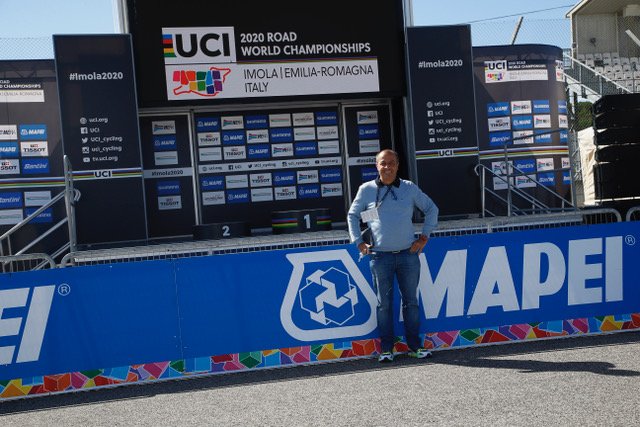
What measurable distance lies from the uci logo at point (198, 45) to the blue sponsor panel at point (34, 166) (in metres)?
2.49

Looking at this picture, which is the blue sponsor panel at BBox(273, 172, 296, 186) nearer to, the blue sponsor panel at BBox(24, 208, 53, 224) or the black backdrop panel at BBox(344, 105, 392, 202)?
the black backdrop panel at BBox(344, 105, 392, 202)

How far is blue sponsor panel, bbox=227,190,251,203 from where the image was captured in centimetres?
1170

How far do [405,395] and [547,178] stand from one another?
855 cm

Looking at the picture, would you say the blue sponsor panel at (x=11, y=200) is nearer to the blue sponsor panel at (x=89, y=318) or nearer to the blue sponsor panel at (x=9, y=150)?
the blue sponsor panel at (x=9, y=150)

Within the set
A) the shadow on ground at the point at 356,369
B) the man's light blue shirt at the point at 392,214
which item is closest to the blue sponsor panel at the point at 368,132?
the man's light blue shirt at the point at 392,214

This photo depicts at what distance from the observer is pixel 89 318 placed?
6355 mm

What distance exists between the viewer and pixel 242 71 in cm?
1095

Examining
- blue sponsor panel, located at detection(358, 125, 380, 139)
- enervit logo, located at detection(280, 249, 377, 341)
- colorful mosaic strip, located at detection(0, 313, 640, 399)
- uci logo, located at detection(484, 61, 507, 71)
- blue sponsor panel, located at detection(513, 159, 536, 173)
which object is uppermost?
uci logo, located at detection(484, 61, 507, 71)

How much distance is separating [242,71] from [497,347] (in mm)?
5972

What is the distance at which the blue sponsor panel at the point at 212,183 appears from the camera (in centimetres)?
1160

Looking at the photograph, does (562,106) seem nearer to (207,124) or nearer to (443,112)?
(443,112)

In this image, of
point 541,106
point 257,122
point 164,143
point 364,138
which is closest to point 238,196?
point 257,122

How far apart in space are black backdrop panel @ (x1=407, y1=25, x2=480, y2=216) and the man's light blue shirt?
4729 millimetres

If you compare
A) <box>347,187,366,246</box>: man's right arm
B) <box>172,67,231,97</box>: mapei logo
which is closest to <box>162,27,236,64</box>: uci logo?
<box>172,67,231,97</box>: mapei logo
